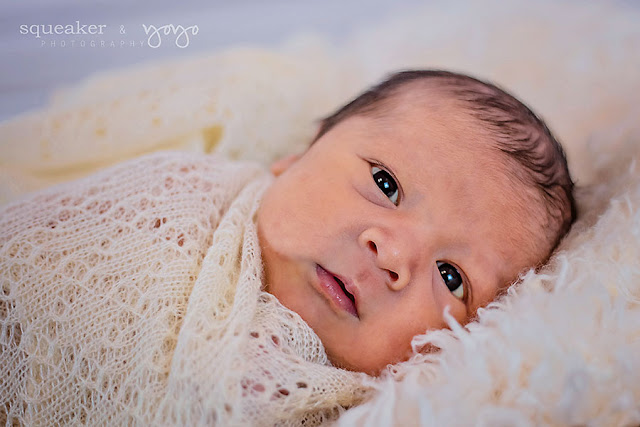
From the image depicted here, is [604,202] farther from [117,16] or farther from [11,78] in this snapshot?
[11,78]

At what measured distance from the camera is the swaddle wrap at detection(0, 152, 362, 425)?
809mm

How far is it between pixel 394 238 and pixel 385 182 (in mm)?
137

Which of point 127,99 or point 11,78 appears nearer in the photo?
point 11,78

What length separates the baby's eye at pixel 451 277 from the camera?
100 cm

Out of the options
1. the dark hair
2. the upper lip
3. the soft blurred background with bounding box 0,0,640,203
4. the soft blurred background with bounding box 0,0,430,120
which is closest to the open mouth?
the upper lip

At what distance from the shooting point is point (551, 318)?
32.2 inches

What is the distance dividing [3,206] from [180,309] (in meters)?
0.48

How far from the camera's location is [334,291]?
95 cm

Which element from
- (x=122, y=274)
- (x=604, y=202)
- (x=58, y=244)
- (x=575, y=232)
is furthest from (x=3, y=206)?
(x=604, y=202)

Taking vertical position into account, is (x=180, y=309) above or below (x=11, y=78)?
below

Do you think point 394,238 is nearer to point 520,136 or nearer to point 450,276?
point 450,276

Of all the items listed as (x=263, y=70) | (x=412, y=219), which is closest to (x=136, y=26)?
(x=263, y=70)

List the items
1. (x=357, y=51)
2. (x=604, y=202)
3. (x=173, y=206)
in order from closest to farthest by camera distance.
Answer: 1. (x=173, y=206)
2. (x=604, y=202)
3. (x=357, y=51)

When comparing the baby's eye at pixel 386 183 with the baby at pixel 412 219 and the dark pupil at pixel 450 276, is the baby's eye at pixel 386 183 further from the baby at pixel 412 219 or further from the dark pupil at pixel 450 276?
the dark pupil at pixel 450 276
